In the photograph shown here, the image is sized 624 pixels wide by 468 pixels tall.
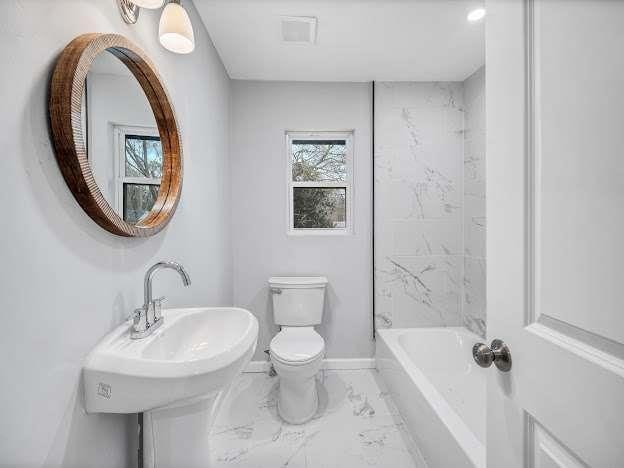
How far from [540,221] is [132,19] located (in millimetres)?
1399

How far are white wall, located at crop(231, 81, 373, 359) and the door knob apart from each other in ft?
6.01

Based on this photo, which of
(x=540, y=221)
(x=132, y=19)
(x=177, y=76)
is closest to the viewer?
(x=540, y=221)

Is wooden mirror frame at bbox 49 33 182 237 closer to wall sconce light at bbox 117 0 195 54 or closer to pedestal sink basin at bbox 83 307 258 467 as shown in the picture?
wall sconce light at bbox 117 0 195 54

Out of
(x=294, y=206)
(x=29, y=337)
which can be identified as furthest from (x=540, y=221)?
(x=294, y=206)

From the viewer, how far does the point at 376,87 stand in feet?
8.10

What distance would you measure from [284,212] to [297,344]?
1.05 meters

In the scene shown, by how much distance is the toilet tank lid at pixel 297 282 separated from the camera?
7.68 feet

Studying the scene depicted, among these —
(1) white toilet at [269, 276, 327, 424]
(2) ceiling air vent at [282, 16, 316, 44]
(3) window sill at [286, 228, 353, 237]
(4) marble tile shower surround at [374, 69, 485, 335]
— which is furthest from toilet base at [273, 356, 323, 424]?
(2) ceiling air vent at [282, 16, 316, 44]

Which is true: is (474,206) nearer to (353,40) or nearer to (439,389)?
(439,389)

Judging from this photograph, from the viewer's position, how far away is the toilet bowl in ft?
5.86

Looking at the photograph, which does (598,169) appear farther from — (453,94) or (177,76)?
(453,94)

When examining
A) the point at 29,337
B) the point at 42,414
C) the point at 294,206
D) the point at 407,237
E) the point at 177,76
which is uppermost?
the point at 177,76

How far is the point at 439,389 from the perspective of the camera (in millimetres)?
2109

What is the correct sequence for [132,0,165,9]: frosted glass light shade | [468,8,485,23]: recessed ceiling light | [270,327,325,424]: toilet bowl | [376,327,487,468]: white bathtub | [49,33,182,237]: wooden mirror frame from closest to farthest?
[49,33,182,237]: wooden mirror frame, [132,0,165,9]: frosted glass light shade, [376,327,487,468]: white bathtub, [468,8,485,23]: recessed ceiling light, [270,327,325,424]: toilet bowl
